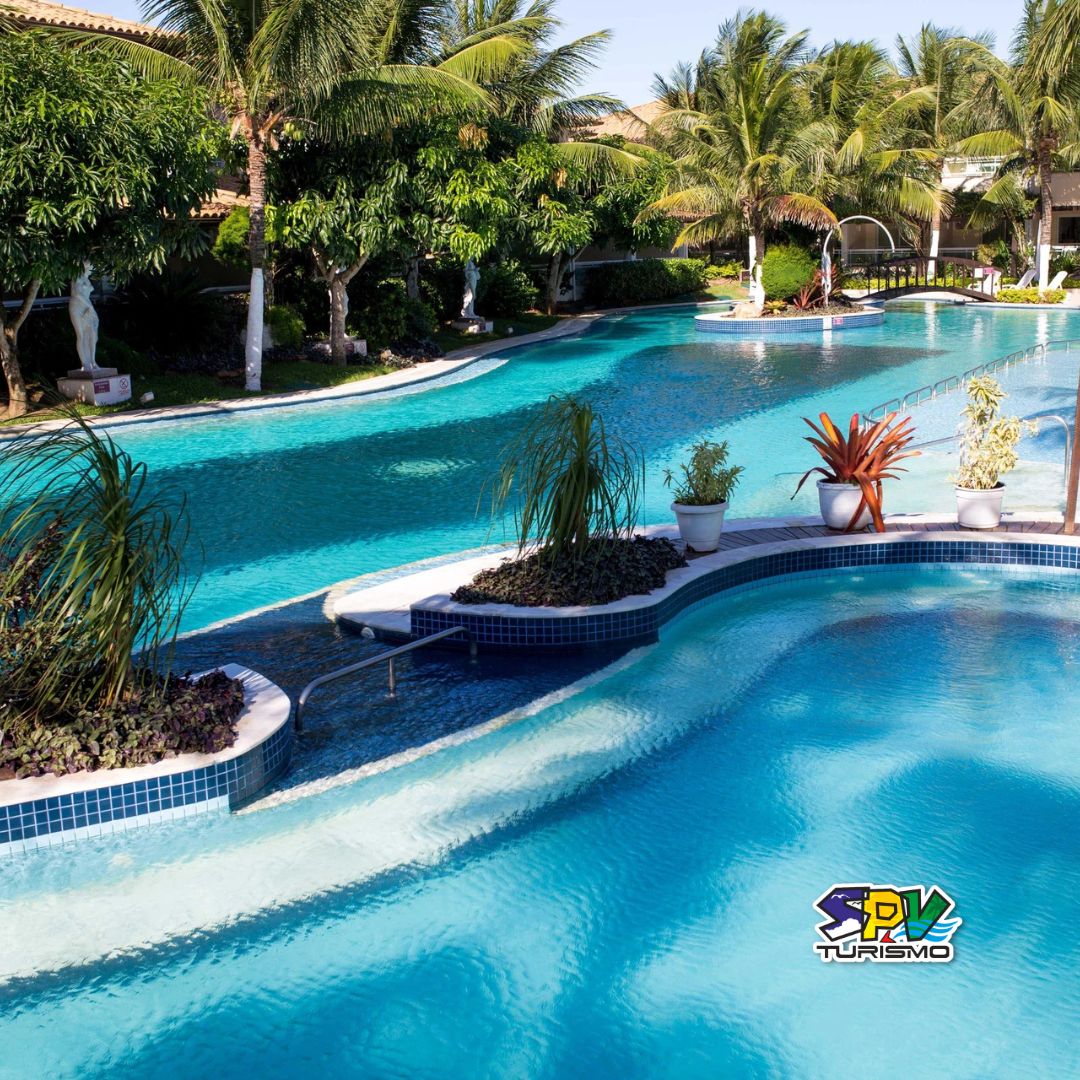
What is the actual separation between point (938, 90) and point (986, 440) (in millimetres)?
34772

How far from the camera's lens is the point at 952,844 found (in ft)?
19.7

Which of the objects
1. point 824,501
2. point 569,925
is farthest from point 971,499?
point 569,925

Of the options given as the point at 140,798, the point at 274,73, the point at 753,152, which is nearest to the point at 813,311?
the point at 753,152

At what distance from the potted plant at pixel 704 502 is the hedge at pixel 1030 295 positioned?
93.8 feet

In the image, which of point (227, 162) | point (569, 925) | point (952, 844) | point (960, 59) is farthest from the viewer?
point (960, 59)

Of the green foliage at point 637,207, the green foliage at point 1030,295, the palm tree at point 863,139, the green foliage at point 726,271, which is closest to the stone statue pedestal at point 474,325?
the green foliage at point 637,207

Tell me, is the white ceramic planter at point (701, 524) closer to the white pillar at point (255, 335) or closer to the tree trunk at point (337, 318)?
the white pillar at point (255, 335)

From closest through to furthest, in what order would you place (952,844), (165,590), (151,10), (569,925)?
(569,925), (952,844), (165,590), (151,10)

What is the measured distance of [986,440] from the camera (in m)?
10.3

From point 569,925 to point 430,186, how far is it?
61.0 ft

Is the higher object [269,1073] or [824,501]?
[824,501]

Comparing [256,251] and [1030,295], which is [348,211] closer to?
[256,251]

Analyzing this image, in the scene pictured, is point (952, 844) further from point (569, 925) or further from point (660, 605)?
point (660, 605)

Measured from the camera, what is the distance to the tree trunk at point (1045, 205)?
35.5 m
